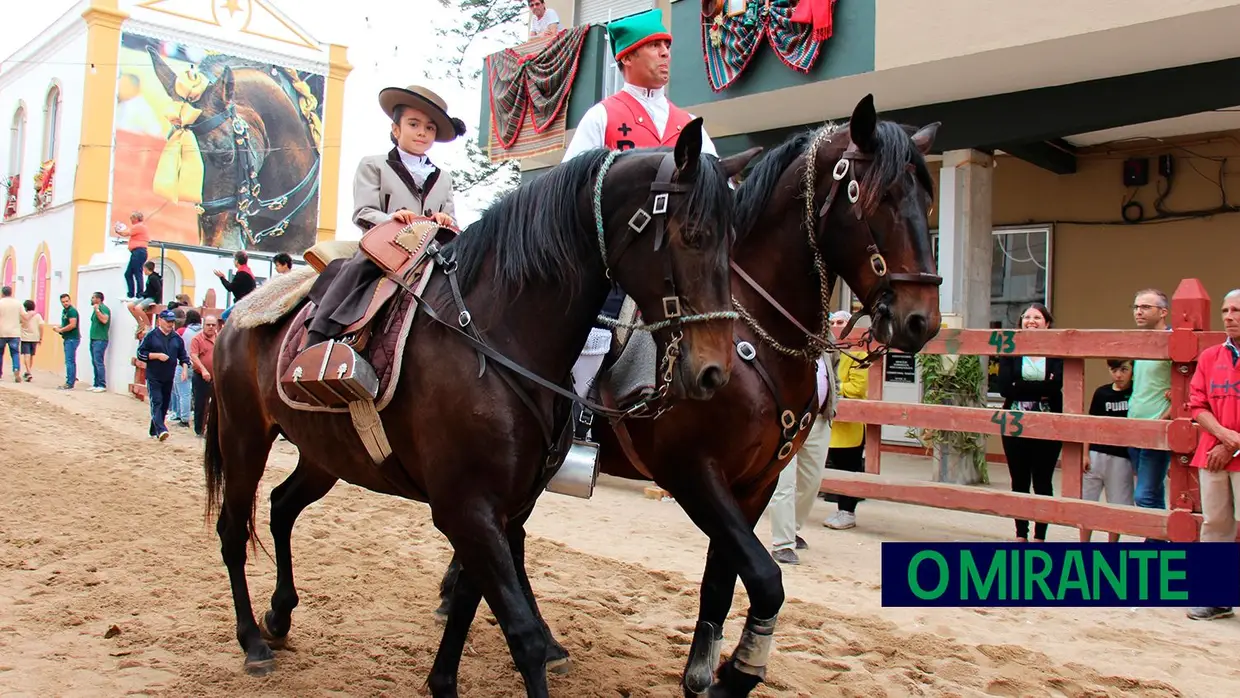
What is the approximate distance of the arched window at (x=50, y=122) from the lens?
98.3ft

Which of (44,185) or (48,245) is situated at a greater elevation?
(44,185)

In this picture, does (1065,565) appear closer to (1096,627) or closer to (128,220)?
(1096,627)

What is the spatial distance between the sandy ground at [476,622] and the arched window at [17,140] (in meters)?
30.6

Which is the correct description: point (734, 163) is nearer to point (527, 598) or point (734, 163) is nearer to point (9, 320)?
point (527, 598)

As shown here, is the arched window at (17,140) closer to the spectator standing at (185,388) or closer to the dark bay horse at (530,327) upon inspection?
the spectator standing at (185,388)

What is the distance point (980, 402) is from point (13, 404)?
14.5 meters

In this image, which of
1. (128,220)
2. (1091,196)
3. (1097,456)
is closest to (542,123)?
(1091,196)

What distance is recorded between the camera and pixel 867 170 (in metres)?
3.43

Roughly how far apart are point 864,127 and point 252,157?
31.7 meters

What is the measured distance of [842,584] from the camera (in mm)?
6004

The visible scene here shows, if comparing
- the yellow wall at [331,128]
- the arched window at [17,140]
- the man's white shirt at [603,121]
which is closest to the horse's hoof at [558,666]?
the man's white shirt at [603,121]

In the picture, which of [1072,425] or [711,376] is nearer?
[711,376]

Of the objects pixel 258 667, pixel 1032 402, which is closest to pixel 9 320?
pixel 258 667

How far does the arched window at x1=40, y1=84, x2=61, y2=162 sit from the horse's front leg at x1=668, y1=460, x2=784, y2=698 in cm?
3320
